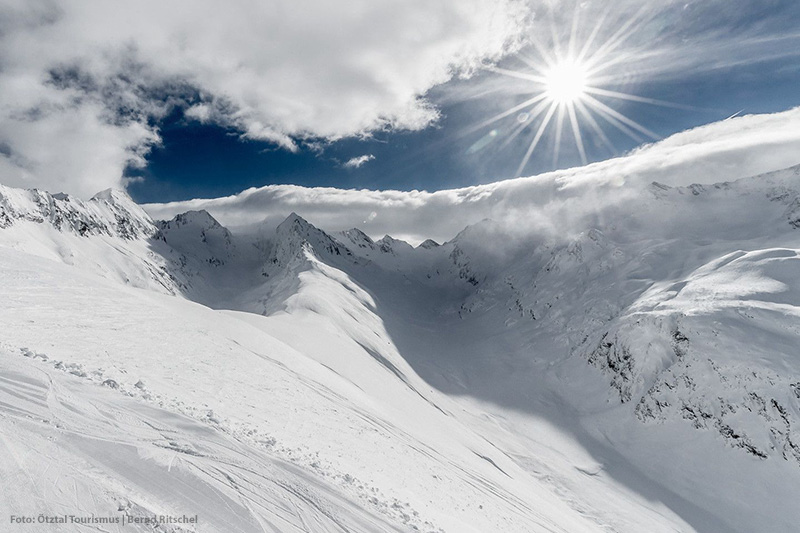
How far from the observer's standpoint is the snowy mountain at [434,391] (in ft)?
31.7

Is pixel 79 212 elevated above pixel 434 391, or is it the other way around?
pixel 79 212

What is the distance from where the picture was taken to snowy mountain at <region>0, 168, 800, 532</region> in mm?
9656

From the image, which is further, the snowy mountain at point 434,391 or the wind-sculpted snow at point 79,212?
the wind-sculpted snow at point 79,212

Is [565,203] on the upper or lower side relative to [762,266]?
upper

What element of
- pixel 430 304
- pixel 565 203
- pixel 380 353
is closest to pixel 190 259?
pixel 430 304

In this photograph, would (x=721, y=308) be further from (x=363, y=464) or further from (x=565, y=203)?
(x=565, y=203)

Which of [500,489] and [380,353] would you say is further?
[380,353]

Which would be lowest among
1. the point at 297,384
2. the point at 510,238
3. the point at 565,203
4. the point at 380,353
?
the point at 297,384

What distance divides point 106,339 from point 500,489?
21.2 metres

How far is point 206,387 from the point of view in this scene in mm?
15078

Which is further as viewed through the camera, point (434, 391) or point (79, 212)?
point (79, 212)

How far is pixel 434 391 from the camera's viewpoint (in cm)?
5972

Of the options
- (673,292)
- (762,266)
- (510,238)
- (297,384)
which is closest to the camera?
(297,384)

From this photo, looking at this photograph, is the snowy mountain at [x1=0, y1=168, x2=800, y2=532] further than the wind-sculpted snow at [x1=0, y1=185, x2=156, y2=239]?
No
